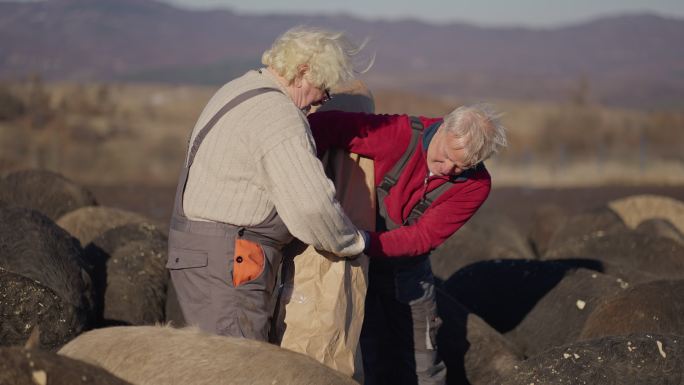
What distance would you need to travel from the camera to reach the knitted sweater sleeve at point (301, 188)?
424cm

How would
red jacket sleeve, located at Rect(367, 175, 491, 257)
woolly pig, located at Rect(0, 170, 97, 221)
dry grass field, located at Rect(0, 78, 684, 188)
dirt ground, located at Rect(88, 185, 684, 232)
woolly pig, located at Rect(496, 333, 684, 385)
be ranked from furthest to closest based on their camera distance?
dry grass field, located at Rect(0, 78, 684, 188), dirt ground, located at Rect(88, 185, 684, 232), woolly pig, located at Rect(0, 170, 97, 221), red jacket sleeve, located at Rect(367, 175, 491, 257), woolly pig, located at Rect(496, 333, 684, 385)

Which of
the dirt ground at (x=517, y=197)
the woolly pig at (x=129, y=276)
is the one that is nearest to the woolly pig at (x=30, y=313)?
the woolly pig at (x=129, y=276)

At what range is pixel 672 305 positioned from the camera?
20.6 ft

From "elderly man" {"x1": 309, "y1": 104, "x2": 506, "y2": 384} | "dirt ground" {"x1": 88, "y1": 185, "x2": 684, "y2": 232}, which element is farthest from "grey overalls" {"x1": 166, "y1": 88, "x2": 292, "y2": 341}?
A: "dirt ground" {"x1": 88, "y1": 185, "x2": 684, "y2": 232}

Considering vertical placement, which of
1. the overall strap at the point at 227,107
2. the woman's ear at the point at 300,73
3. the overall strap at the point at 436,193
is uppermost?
the woman's ear at the point at 300,73

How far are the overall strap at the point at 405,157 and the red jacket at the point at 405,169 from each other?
0.07ft

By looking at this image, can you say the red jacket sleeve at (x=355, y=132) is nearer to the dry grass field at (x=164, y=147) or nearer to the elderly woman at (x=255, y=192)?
the elderly woman at (x=255, y=192)

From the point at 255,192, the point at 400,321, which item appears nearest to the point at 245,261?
the point at 255,192

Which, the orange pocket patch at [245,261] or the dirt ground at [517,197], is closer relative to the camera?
→ the orange pocket patch at [245,261]

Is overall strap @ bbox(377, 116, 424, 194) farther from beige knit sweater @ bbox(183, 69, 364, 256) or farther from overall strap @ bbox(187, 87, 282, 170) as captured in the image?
overall strap @ bbox(187, 87, 282, 170)

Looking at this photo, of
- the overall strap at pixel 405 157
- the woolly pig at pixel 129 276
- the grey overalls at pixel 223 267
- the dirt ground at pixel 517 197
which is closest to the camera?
the grey overalls at pixel 223 267

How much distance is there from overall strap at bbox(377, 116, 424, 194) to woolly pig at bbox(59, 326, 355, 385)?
4.89ft

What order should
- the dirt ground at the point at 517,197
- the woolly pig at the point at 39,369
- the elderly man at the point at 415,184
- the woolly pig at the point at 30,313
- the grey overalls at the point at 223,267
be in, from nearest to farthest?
the woolly pig at the point at 39,369 < the grey overalls at the point at 223,267 < the elderly man at the point at 415,184 < the woolly pig at the point at 30,313 < the dirt ground at the point at 517,197

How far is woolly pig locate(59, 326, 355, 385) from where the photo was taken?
12.6ft
